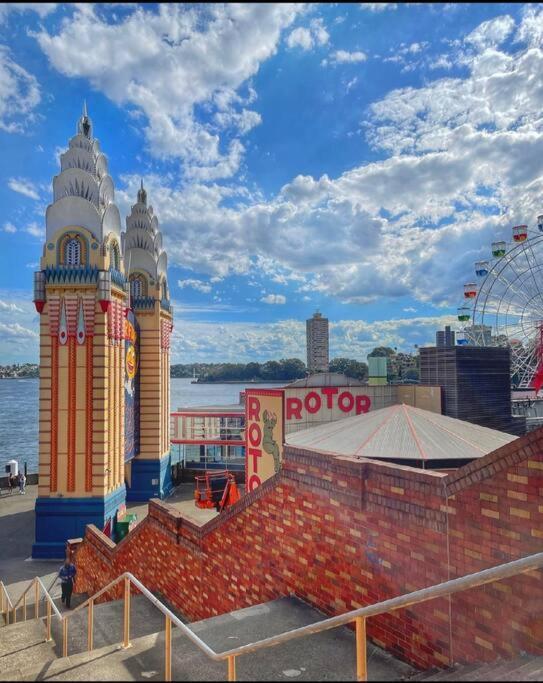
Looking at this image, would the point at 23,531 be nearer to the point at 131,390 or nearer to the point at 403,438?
the point at 131,390

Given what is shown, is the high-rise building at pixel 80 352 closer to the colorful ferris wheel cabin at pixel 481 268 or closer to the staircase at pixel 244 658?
the staircase at pixel 244 658

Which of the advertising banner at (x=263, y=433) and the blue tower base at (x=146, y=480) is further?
the blue tower base at (x=146, y=480)

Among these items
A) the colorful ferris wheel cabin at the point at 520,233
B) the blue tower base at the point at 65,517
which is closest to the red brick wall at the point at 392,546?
the blue tower base at the point at 65,517

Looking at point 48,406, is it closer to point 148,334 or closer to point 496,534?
point 148,334

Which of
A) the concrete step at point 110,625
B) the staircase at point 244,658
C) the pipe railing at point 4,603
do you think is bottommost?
the pipe railing at point 4,603

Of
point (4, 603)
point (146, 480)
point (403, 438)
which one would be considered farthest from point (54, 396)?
point (403, 438)

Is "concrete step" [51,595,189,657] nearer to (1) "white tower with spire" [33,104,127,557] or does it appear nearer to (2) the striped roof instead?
(2) the striped roof
